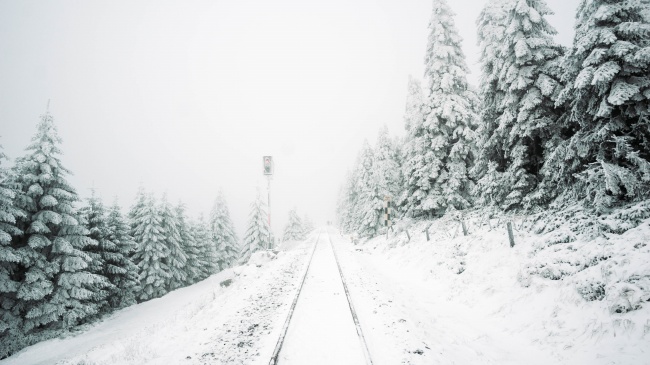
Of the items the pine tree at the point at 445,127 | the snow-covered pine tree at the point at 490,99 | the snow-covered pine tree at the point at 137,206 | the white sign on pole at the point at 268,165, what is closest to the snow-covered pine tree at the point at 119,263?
the snow-covered pine tree at the point at 137,206

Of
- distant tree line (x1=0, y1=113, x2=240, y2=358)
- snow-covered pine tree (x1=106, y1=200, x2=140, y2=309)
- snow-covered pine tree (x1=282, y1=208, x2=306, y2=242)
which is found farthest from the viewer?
snow-covered pine tree (x1=282, y1=208, x2=306, y2=242)

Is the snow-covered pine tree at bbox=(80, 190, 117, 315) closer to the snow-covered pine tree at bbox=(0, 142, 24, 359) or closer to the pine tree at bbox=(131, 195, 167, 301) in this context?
the snow-covered pine tree at bbox=(0, 142, 24, 359)

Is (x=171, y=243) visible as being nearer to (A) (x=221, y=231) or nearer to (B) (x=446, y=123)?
(A) (x=221, y=231)

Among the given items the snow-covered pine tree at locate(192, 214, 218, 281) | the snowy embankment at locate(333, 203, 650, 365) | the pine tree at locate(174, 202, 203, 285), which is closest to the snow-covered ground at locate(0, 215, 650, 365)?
the snowy embankment at locate(333, 203, 650, 365)

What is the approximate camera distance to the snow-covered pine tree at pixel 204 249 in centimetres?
3870

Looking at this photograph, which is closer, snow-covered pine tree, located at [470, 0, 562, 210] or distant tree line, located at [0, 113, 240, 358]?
snow-covered pine tree, located at [470, 0, 562, 210]

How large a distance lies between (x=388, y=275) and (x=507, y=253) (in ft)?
20.0

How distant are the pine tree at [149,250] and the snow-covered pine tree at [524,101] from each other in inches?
1134

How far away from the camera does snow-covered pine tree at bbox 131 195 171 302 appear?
27.5 meters

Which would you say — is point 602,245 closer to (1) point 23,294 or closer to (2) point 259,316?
(2) point 259,316

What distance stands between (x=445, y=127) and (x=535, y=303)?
14.3 meters

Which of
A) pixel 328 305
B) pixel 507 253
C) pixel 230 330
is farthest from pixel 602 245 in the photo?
pixel 230 330

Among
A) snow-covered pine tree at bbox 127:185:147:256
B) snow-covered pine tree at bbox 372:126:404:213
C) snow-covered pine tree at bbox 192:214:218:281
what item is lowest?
snow-covered pine tree at bbox 192:214:218:281

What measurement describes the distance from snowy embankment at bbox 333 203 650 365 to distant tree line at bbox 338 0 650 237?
1.22 meters
